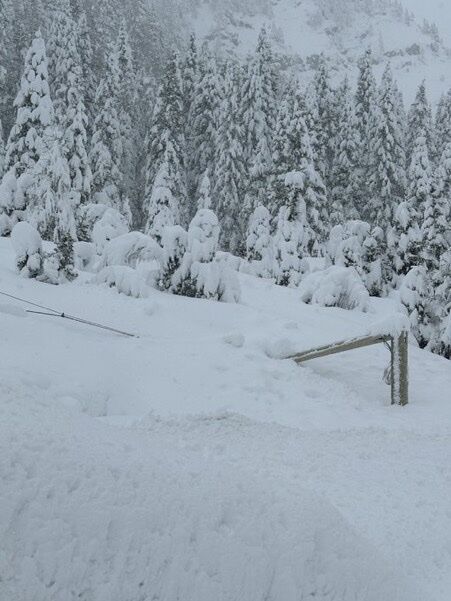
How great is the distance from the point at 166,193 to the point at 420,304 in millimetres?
16630

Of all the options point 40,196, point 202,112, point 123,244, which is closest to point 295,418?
point 123,244

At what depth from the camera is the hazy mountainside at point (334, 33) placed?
114875mm

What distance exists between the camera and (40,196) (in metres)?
20.3

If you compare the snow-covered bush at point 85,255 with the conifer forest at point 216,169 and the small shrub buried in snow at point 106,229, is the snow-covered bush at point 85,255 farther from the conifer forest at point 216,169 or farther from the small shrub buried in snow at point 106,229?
the small shrub buried in snow at point 106,229

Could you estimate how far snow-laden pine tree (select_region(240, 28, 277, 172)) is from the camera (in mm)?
34938

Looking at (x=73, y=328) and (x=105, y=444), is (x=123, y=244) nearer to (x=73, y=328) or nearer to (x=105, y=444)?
(x=73, y=328)

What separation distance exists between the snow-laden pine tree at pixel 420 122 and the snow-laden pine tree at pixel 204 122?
1507cm

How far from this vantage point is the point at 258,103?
3506cm

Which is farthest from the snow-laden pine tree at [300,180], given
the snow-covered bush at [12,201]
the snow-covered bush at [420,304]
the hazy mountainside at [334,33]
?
the hazy mountainside at [334,33]

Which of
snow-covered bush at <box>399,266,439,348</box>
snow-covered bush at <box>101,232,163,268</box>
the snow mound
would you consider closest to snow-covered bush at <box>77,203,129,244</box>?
snow-covered bush at <box>101,232,163,268</box>

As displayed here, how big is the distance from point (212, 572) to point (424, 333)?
16126 millimetres

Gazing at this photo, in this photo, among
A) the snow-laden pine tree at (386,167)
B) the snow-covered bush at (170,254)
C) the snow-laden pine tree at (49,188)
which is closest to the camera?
the snow-covered bush at (170,254)

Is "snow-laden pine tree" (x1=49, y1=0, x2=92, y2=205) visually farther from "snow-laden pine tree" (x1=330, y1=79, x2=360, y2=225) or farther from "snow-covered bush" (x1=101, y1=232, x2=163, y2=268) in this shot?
"snow-laden pine tree" (x1=330, y1=79, x2=360, y2=225)

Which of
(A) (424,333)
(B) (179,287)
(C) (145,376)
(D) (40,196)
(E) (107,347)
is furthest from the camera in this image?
(D) (40,196)
